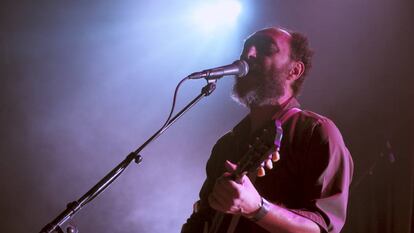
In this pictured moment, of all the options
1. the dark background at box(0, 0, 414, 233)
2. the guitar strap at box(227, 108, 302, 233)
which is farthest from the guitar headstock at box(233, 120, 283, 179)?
the dark background at box(0, 0, 414, 233)

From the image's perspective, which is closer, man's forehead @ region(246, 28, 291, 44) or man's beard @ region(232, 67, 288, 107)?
man's beard @ region(232, 67, 288, 107)

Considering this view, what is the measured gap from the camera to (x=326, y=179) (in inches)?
64.5

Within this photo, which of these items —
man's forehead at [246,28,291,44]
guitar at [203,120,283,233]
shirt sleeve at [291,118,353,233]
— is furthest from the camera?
man's forehead at [246,28,291,44]

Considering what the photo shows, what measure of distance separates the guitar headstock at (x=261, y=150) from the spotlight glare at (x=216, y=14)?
8.26 feet

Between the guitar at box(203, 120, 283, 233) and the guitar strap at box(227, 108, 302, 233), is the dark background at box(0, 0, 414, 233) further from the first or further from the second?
the guitar at box(203, 120, 283, 233)

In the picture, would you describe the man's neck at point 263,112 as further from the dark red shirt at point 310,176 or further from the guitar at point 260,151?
the guitar at point 260,151

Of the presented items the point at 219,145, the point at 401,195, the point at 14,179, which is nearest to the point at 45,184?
the point at 14,179

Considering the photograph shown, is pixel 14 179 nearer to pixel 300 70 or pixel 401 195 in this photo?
pixel 300 70

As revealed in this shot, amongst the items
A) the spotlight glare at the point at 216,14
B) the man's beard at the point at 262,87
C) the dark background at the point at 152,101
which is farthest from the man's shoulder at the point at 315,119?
the spotlight glare at the point at 216,14

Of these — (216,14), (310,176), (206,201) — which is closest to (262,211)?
(310,176)

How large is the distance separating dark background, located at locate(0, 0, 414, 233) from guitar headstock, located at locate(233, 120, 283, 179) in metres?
2.23

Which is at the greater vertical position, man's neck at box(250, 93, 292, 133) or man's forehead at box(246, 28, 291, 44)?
man's forehead at box(246, 28, 291, 44)

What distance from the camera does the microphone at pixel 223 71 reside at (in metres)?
1.88

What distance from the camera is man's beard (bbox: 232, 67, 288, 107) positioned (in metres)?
2.13
